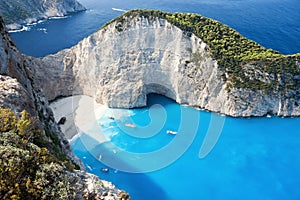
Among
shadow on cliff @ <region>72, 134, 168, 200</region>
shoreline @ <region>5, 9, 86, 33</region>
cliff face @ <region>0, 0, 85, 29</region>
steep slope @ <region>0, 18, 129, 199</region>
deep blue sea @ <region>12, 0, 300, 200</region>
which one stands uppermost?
steep slope @ <region>0, 18, 129, 199</region>

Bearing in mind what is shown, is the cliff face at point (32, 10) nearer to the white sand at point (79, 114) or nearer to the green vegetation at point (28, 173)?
the white sand at point (79, 114)

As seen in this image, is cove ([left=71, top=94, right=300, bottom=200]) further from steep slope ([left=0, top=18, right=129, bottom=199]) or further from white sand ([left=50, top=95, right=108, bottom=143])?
steep slope ([left=0, top=18, right=129, bottom=199])

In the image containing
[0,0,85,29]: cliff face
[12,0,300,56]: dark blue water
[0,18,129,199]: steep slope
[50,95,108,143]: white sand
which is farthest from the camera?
[0,0,85,29]: cliff face

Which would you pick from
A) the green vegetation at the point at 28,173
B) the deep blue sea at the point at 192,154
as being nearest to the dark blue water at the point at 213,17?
the deep blue sea at the point at 192,154

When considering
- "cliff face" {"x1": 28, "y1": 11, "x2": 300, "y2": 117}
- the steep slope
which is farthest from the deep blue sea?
the steep slope

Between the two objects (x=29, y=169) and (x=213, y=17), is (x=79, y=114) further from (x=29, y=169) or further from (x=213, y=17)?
(x=213, y=17)

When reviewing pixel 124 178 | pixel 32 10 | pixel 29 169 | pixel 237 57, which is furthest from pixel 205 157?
pixel 32 10
